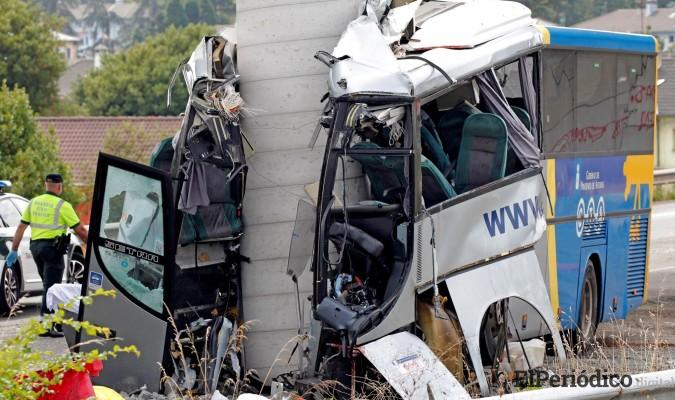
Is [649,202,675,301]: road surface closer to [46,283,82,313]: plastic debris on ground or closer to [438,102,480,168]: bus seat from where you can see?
[438,102,480,168]: bus seat

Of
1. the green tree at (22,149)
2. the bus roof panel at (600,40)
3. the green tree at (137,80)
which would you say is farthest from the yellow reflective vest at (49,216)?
the green tree at (137,80)

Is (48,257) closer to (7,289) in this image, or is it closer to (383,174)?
(7,289)

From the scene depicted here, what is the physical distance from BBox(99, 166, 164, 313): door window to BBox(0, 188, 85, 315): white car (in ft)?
21.2

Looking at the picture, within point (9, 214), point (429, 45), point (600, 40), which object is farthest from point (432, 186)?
point (9, 214)

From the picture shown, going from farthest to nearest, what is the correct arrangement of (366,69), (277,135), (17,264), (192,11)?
1. (192,11)
2. (17,264)
3. (277,135)
4. (366,69)

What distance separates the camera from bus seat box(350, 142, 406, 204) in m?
10.3

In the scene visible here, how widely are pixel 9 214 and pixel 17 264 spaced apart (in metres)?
0.99

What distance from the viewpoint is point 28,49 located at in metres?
73.1

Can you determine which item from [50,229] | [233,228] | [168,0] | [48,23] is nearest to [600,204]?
[233,228]

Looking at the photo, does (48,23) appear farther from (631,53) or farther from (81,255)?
(631,53)

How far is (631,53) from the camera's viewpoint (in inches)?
587

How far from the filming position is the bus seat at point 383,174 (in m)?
10.3

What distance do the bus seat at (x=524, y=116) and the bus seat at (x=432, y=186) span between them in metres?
2.00

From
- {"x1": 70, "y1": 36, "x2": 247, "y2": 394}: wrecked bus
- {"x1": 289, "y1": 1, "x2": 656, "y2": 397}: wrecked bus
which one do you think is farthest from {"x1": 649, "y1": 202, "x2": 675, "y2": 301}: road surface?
{"x1": 70, "y1": 36, "x2": 247, "y2": 394}: wrecked bus
